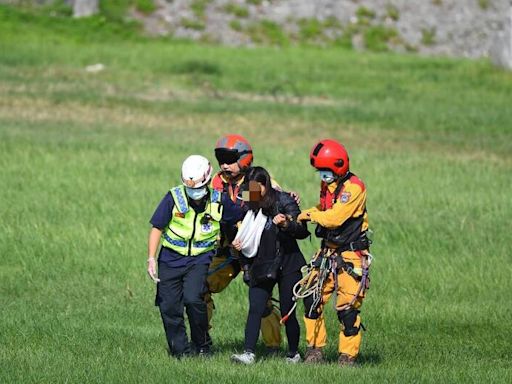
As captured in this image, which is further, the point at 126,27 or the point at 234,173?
the point at 126,27

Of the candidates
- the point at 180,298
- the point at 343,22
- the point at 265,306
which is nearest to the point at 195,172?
the point at 180,298

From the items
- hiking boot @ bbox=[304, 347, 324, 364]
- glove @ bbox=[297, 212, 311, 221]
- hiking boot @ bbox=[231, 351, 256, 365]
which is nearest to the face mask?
glove @ bbox=[297, 212, 311, 221]

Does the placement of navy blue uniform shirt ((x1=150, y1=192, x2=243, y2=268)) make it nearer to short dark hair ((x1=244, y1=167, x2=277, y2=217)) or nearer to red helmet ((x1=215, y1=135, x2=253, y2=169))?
short dark hair ((x1=244, y1=167, x2=277, y2=217))

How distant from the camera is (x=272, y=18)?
44.3 m

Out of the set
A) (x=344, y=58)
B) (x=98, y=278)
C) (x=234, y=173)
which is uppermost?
(x=344, y=58)

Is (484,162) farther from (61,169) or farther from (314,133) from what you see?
(61,169)

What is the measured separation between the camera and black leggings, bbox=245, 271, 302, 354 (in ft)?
34.6

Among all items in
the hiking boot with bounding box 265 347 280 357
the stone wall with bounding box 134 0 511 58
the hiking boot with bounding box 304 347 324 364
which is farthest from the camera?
the stone wall with bounding box 134 0 511 58

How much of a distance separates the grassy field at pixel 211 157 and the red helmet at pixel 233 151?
1.53 metres

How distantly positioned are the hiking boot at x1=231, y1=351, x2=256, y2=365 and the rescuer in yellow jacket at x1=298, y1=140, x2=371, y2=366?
1.80ft

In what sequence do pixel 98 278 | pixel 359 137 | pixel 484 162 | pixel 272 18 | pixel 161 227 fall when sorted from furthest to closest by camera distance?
pixel 272 18 → pixel 359 137 → pixel 484 162 → pixel 98 278 → pixel 161 227

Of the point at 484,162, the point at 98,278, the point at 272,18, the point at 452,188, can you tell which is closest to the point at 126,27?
the point at 272,18

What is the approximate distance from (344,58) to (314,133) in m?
13.3

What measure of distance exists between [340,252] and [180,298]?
4.19 feet
